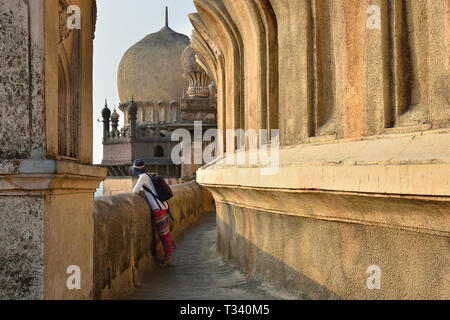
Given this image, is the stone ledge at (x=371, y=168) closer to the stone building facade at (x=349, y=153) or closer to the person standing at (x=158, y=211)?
the stone building facade at (x=349, y=153)

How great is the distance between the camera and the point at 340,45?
3359 millimetres

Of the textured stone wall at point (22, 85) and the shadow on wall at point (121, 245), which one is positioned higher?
the textured stone wall at point (22, 85)

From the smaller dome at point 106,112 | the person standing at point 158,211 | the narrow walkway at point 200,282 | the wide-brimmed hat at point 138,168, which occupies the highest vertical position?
the smaller dome at point 106,112

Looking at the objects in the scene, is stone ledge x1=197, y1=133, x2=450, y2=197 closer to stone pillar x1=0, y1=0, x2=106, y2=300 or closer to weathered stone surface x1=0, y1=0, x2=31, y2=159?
stone pillar x1=0, y1=0, x2=106, y2=300

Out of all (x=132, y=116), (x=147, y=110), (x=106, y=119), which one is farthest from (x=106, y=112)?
(x=147, y=110)

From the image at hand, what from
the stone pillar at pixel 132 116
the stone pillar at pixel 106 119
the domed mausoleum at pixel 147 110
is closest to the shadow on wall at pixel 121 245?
the domed mausoleum at pixel 147 110

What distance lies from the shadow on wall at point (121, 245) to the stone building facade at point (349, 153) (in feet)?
2.65

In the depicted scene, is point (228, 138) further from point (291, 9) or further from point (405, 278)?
point (405, 278)

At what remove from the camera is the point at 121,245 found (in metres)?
3.87

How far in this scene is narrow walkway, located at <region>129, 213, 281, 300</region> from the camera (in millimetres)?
3763

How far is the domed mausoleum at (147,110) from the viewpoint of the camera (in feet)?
99.6

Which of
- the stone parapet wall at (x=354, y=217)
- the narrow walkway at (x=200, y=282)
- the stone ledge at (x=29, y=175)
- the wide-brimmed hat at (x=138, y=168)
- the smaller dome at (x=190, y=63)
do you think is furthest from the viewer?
the smaller dome at (x=190, y=63)
